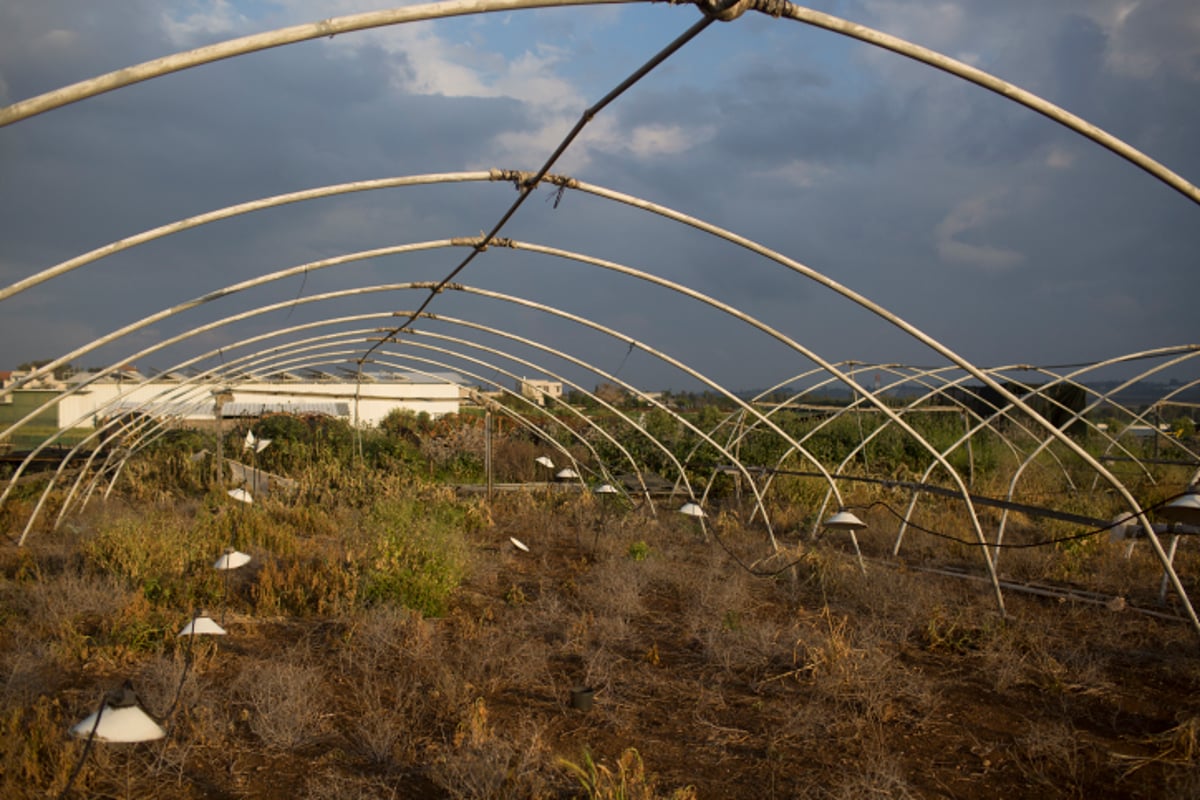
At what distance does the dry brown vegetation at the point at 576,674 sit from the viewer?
464cm

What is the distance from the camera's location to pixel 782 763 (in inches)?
192

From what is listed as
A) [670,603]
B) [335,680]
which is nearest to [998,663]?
[670,603]

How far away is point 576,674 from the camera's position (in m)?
6.45

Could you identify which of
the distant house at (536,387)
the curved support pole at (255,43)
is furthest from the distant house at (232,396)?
the curved support pole at (255,43)

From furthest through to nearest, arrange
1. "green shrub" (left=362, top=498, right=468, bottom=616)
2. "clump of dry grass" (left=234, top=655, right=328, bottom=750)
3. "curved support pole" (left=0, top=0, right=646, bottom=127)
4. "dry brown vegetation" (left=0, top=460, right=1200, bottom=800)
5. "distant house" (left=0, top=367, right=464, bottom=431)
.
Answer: "distant house" (left=0, top=367, right=464, bottom=431)
"green shrub" (left=362, top=498, right=468, bottom=616)
"clump of dry grass" (left=234, top=655, right=328, bottom=750)
"dry brown vegetation" (left=0, top=460, right=1200, bottom=800)
"curved support pole" (left=0, top=0, right=646, bottom=127)

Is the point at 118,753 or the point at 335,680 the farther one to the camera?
the point at 335,680

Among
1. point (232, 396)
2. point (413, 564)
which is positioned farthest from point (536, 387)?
→ point (232, 396)

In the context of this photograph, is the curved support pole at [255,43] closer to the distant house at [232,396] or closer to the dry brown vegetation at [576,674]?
the dry brown vegetation at [576,674]

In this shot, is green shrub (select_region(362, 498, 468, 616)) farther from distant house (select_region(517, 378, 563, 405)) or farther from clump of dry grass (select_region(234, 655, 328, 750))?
distant house (select_region(517, 378, 563, 405))

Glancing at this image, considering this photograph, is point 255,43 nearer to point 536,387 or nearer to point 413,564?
point 413,564

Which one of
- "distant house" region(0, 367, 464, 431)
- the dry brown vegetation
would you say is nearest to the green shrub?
the dry brown vegetation

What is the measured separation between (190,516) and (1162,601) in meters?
13.0

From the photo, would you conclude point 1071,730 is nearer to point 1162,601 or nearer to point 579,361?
point 1162,601

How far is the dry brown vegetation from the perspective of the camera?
4.64 meters
